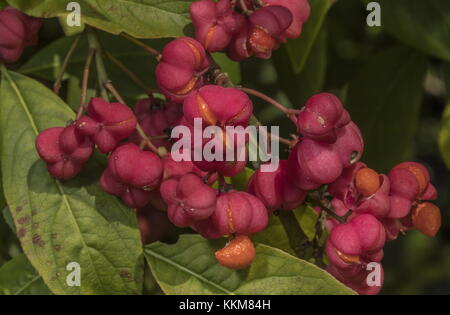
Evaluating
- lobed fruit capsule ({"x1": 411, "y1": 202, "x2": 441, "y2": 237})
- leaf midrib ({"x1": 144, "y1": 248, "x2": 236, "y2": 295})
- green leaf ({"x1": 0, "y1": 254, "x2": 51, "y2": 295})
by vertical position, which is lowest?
green leaf ({"x1": 0, "y1": 254, "x2": 51, "y2": 295})

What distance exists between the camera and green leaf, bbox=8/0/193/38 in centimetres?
109

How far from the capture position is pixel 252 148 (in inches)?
44.2

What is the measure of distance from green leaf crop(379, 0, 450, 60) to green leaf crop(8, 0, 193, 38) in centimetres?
48

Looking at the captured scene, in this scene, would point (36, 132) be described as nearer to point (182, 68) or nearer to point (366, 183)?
point (182, 68)

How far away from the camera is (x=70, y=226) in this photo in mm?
1118

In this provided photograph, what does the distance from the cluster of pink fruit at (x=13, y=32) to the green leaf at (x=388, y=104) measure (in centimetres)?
78

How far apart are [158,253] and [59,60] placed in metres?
0.37

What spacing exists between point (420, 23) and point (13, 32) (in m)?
0.74

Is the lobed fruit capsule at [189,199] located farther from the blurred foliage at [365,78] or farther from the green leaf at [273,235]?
the blurred foliage at [365,78]

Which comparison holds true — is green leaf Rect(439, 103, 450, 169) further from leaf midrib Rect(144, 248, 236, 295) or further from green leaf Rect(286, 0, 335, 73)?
leaf midrib Rect(144, 248, 236, 295)

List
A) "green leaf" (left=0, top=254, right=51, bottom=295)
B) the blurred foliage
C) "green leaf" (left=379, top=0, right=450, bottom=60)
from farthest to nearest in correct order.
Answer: the blurred foliage < "green leaf" (left=379, top=0, right=450, bottom=60) < "green leaf" (left=0, top=254, right=51, bottom=295)

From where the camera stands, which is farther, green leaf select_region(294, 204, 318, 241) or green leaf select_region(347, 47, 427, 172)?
green leaf select_region(347, 47, 427, 172)

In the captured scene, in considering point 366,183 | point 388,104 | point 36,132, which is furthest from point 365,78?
point 36,132

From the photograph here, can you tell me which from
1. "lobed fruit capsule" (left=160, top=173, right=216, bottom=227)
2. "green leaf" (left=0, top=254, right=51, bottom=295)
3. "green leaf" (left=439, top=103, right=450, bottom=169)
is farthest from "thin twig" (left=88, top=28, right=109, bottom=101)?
"green leaf" (left=439, top=103, right=450, bottom=169)
